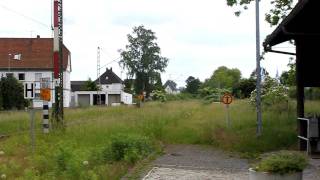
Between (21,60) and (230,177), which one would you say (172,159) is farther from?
(21,60)

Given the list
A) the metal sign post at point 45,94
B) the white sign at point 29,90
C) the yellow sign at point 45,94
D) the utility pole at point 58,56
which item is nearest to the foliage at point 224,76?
the utility pole at point 58,56

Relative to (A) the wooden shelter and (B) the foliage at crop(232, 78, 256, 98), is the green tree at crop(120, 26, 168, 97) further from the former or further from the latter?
(A) the wooden shelter

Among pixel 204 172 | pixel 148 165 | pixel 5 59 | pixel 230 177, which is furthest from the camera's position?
pixel 5 59

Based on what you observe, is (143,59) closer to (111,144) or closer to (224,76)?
(224,76)

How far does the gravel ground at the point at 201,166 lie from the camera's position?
463 inches

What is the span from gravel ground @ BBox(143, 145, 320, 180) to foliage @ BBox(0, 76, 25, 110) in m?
59.6

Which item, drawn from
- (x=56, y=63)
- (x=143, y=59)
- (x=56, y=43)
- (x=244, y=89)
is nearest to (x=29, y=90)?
(x=56, y=63)

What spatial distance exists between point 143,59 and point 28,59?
2325 centimetres

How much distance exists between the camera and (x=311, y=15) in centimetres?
1512

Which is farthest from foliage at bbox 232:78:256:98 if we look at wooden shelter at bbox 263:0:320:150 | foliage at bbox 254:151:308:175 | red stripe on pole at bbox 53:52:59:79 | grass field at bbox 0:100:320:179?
foliage at bbox 254:151:308:175

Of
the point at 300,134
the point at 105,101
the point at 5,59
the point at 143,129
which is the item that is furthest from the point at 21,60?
the point at 300,134

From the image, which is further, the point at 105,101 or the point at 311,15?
the point at 105,101

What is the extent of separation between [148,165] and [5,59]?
286ft

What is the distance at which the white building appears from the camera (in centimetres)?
9531
